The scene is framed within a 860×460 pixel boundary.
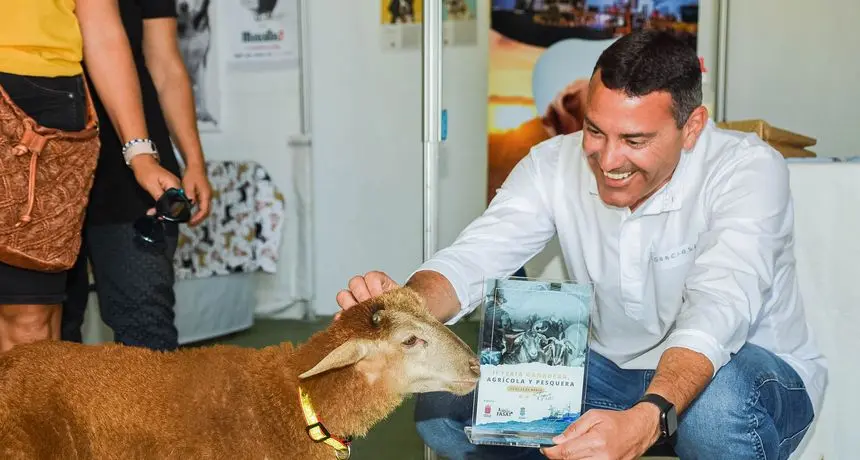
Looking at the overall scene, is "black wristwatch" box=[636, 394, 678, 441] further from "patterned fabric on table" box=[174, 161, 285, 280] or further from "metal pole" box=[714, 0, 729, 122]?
"patterned fabric on table" box=[174, 161, 285, 280]

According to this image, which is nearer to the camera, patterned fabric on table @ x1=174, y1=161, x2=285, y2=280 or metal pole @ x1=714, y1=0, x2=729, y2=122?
Result: metal pole @ x1=714, y1=0, x2=729, y2=122

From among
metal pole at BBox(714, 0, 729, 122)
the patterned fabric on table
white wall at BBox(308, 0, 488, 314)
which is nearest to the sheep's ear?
the patterned fabric on table

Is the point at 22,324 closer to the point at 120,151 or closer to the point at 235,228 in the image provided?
the point at 120,151

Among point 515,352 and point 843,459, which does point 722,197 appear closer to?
point 515,352

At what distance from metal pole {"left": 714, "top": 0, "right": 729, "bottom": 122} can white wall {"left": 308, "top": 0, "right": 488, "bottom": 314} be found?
1523mm

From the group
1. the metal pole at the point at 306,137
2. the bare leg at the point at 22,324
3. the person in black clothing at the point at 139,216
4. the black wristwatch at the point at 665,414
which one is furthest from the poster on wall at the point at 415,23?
the black wristwatch at the point at 665,414

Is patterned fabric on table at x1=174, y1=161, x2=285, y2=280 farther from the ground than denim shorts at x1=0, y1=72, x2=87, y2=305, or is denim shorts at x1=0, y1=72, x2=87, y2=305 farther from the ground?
denim shorts at x1=0, y1=72, x2=87, y2=305

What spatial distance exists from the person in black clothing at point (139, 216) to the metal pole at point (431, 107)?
0.96 m

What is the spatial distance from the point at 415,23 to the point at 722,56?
2.02m

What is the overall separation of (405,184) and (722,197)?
3991 mm

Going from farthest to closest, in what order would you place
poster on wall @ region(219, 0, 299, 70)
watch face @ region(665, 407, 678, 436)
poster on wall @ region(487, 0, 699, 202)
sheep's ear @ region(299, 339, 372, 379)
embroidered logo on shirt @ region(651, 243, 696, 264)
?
poster on wall @ region(219, 0, 299, 70) < poster on wall @ region(487, 0, 699, 202) < embroidered logo on shirt @ region(651, 243, 696, 264) < sheep's ear @ region(299, 339, 372, 379) < watch face @ region(665, 407, 678, 436)

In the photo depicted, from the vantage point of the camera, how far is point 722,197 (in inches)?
86.7

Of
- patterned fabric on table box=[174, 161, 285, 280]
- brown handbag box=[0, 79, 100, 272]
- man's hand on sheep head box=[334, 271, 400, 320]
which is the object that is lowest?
patterned fabric on table box=[174, 161, 285, 280]

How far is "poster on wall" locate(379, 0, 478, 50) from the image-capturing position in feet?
18.8
